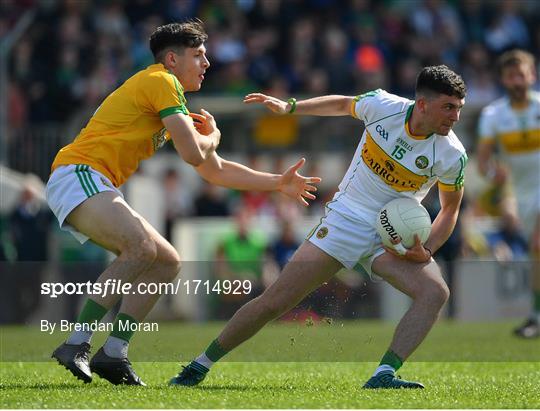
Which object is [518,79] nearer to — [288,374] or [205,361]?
[288,374]

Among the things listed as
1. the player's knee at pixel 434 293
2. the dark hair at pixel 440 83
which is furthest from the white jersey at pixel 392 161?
the player's knee at pixel 434 293

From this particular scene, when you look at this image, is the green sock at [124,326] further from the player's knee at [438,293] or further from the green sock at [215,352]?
→ the player's knee at [438,293]

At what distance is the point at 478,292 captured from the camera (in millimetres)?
14922

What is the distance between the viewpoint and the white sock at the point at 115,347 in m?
7.52

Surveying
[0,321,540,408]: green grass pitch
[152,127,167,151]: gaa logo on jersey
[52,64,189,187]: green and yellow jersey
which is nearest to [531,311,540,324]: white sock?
[0,321,540,408]: green grass pitch

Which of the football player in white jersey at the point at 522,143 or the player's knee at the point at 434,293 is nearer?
the player's knee at the point at 434,293

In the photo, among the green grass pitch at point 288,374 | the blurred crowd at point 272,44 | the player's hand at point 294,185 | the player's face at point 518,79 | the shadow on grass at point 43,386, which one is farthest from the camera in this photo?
the blurred crowd at point 272,44

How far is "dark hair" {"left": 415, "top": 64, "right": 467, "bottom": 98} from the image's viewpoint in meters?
7.57

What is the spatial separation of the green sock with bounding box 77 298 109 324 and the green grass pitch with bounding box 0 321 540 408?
0.54 ft

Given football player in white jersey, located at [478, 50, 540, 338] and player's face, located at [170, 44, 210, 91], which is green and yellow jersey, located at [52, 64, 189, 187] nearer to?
player's face, located at [170, 44, 210, 91]

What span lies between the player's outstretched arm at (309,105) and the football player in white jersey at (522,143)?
4203 millimetres

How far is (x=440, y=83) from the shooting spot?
24.8 feet

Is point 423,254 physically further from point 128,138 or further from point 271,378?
point 128,138

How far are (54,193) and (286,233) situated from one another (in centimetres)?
769
